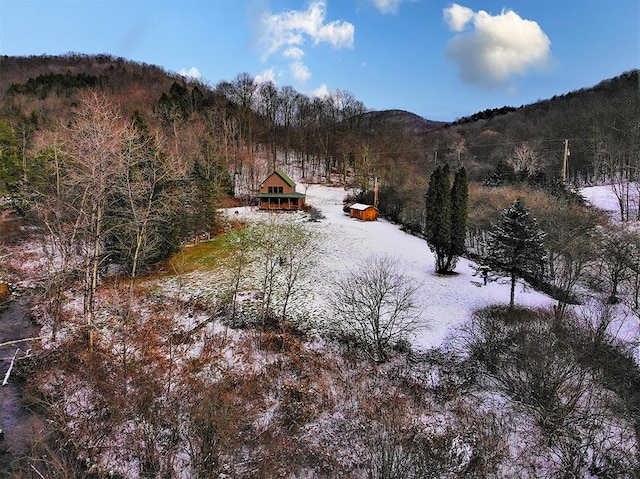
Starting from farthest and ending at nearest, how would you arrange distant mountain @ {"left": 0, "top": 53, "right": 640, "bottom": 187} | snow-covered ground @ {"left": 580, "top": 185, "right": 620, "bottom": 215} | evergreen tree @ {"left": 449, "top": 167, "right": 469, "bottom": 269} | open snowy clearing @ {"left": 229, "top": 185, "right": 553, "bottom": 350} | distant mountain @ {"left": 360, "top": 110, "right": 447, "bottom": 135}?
distant mountain @ {"left": 360, "top": 110, "right": 447, "bottom": 135} < distant mountain @ {"left": 0, "top": 53, "right": 640, "bottom": 187} < snow-covered ground @ {"left": 580, "top": 185, "right": 620, "bottom": 215} < evergreen tree @ {"left": 449, "top": 167, "right": 469, "bottom": 269} < open snowy clearing @ {"left": 229, "top": 185, "right": 553, "bottom": 350}

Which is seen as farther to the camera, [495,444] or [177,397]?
[177,397]

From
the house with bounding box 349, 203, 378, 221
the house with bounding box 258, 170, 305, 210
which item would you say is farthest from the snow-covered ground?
the house with bounding box 258, 170, 305, 210

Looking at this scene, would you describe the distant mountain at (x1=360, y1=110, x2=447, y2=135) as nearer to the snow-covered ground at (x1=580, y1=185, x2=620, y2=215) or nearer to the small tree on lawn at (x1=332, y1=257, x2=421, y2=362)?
the snow-covered ground at (x1=580, y1=185, x2=620, y2=215)

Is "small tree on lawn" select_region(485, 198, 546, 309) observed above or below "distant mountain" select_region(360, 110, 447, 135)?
below

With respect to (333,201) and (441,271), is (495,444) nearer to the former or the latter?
(441,271)

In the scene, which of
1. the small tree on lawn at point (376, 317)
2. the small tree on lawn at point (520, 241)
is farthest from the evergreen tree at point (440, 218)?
the small tree on lawn at point (520, 241)

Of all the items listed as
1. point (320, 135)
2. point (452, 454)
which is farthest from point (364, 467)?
point (320, 135)
